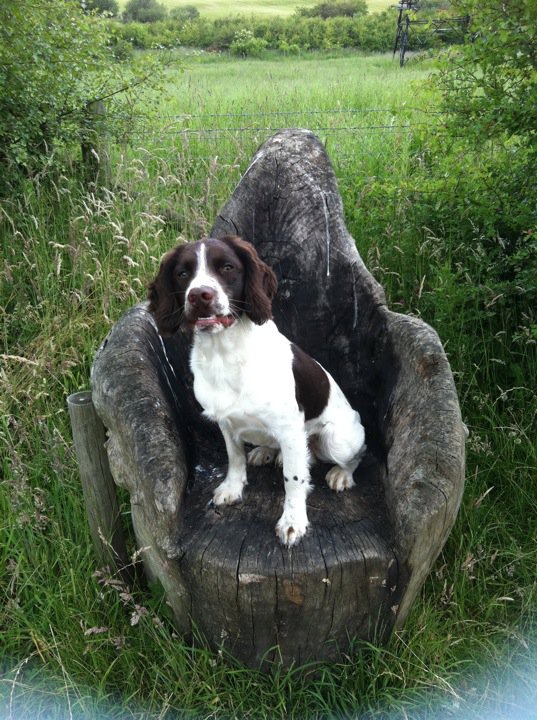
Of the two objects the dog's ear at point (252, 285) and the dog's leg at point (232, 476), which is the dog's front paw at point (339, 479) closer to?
the dog's leg at point (232, 476)

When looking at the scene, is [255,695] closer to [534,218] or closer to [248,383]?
[248,383]

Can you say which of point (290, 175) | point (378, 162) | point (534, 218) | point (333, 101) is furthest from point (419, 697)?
point (333, 101)

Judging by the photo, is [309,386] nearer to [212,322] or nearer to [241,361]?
[241,361]

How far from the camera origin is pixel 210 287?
74.5 inches

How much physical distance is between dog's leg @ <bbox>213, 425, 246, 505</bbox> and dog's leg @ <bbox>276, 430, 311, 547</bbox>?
0.74 ft

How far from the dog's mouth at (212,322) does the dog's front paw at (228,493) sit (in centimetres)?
72

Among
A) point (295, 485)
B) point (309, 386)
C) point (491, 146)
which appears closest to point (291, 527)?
point (295, 485)

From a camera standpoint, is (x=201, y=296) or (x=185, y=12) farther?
(x=185, y=12)

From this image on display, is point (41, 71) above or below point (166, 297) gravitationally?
above

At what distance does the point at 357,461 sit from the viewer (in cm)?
264

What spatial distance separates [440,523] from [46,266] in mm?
2677

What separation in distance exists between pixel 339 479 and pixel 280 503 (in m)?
0.29

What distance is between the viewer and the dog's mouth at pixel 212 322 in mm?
1935

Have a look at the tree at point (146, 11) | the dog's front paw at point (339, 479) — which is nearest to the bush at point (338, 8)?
the tree at point (146, 11)
